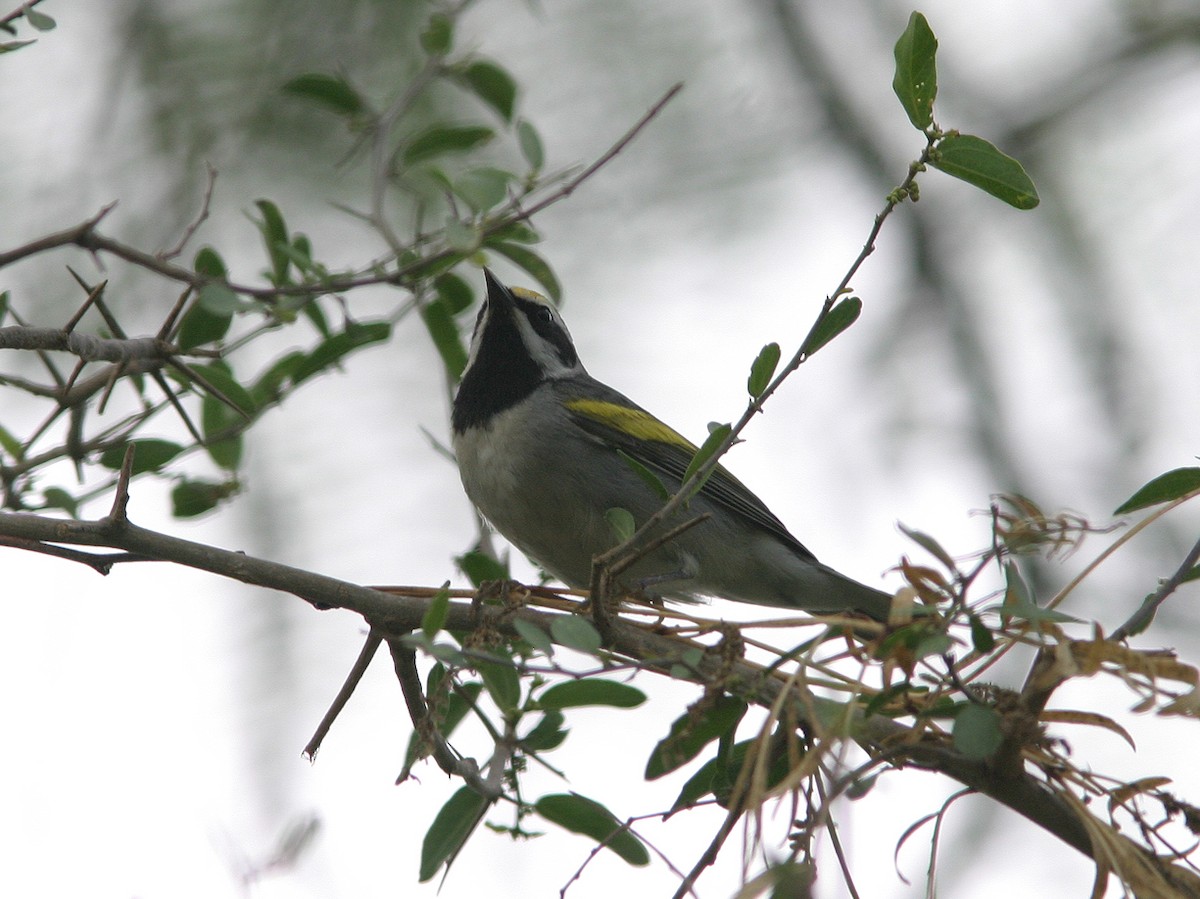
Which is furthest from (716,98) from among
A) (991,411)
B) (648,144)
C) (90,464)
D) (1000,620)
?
(1000,620)

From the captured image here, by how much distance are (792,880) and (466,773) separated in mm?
904

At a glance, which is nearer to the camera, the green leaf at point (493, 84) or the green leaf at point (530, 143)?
the green leaf at point (530, 143)

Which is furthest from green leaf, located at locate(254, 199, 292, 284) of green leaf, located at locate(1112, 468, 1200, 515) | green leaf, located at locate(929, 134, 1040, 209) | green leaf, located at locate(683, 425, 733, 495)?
green leaf, located at locate(1112, 468, 1200, 515)

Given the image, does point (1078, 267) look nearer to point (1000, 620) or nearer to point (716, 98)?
point (716, 98)

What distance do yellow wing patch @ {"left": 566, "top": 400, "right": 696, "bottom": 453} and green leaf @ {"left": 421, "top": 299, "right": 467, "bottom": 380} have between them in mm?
1216

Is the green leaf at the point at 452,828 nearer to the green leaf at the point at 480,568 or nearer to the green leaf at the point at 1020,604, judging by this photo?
the green leaf at the point at 480,568

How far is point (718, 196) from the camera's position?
24.8ft

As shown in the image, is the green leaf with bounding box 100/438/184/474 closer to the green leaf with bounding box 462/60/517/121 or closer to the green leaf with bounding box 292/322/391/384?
the green leaf with bounding box 292/322/391/384

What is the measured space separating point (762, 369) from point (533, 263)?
1.54 m

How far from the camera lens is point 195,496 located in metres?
3.92

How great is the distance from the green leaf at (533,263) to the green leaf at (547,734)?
160 cm

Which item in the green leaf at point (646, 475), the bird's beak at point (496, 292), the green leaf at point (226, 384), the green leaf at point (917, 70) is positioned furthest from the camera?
the bird's beak at point (496, 292)

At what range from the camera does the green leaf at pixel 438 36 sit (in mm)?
4148

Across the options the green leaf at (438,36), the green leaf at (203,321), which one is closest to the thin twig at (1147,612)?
the green leaf at (203,321)
